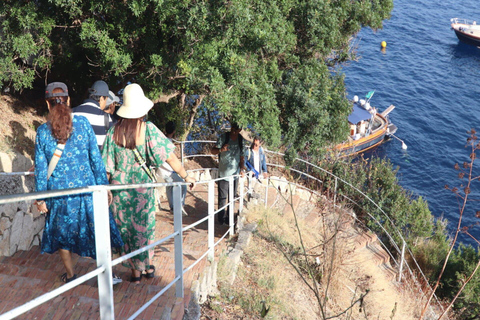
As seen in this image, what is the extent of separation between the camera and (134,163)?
414 cm

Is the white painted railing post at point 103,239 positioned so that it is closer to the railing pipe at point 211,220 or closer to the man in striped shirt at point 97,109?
the railing pipe at point 211,220

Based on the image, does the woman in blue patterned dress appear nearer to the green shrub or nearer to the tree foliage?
the tree foliage

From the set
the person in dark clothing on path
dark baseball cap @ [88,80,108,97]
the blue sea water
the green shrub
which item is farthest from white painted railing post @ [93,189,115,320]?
the blue sea water

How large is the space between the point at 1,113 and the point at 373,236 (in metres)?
9.18

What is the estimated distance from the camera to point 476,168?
28.0m

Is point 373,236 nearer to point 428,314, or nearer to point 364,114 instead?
point 428,314

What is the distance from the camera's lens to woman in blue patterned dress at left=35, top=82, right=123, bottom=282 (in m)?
3.72

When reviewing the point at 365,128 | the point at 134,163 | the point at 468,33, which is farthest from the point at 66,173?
the point at 468,33

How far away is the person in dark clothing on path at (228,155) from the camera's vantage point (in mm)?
6902

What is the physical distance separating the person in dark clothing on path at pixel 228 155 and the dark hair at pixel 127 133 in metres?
2.90

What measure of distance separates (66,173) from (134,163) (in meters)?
0.60

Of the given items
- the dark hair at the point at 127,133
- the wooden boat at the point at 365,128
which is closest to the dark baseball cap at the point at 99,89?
the dark hair at the point at 127,133

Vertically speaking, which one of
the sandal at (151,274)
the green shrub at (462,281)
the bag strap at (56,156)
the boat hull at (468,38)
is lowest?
the green shrub at (462,281)

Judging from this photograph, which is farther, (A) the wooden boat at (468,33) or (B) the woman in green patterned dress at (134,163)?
(A) the wooden boat at (468,33)
